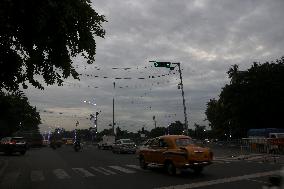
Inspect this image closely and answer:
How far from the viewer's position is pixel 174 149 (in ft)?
70.7

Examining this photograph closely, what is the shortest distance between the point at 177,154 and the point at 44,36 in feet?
28.2

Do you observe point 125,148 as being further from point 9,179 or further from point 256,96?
point 256,96

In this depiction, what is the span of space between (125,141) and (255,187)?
3456 centimetres

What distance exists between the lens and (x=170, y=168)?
2153cm

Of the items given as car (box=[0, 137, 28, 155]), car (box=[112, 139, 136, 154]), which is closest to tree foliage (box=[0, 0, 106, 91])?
car (box=[0, 137, 28, 155])

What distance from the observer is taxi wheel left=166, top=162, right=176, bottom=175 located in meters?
21.3

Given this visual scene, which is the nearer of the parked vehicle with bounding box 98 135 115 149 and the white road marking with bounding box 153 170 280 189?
the white road marking with bounding box 153 170 280 189

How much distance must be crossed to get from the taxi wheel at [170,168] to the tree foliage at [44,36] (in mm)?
6236

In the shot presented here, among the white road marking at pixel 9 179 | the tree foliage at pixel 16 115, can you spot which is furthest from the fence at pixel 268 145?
the tree foliage at pixel 16 115

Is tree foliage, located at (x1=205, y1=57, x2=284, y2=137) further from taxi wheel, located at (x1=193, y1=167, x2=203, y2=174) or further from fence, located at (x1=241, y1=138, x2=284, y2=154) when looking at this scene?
taxi wheel, located at (x1=193, y1=167, x2=203, y2=174)

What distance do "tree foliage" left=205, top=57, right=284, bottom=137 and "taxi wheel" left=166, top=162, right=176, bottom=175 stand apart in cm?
5523

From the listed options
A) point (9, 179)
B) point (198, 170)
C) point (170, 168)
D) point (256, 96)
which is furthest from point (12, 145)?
point (256, 96)

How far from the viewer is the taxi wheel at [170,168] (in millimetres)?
21344

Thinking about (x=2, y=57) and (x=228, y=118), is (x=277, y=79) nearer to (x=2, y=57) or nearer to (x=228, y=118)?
(x=228, y=118)
